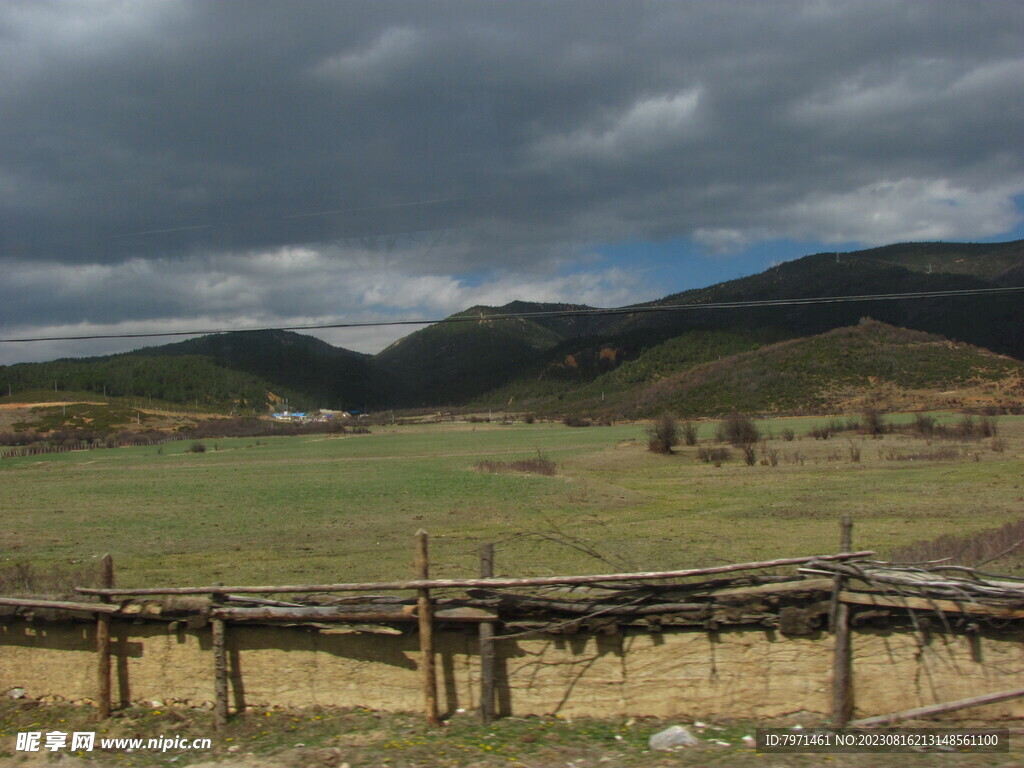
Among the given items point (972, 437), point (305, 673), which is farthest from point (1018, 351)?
point (305, 673)

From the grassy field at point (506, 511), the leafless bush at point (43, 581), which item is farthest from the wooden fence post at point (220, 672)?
the leafless bush at point (43, 581)

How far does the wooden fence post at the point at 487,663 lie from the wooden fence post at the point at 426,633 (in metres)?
0.40

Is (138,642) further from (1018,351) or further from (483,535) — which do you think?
(1018,351)

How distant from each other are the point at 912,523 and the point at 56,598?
714 inches

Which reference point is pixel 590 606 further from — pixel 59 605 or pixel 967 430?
pixel 967 430

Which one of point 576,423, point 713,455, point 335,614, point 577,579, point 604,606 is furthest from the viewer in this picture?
point 576,423

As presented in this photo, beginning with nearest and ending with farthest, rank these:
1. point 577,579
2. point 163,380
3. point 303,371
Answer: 1. point 577,579
2. point 163,380
3. point 303,371

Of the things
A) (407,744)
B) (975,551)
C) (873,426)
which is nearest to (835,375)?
(873,426)

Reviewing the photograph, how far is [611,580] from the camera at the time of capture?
6.70m

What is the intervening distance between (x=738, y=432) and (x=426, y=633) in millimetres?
47123

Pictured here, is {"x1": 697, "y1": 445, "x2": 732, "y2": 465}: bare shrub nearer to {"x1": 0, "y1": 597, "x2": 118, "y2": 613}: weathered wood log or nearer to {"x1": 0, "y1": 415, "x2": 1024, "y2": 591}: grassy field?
{"x1": 0, "y1": 415, "x2": 1024, "y2": 591}: grassy field

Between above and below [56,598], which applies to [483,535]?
below

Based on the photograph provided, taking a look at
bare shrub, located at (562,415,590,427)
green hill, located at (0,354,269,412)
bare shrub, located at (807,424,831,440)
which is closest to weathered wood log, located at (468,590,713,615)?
bare shrub, located at (807,424,831,440)

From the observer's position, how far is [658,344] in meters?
154
